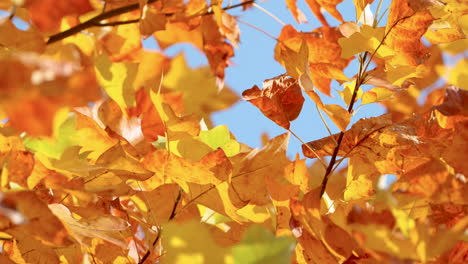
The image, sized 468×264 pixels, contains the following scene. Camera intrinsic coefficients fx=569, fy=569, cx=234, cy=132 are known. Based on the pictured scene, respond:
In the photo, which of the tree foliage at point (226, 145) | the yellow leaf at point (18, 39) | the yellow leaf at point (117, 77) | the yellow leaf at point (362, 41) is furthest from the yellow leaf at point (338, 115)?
the yellow leaf at point (18, 39)

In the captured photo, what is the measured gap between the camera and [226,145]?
0.88 meters

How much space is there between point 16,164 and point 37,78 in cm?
37

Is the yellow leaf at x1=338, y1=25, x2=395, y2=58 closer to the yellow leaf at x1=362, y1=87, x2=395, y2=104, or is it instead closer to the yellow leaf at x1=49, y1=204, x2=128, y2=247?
the yellow leaf at x1=362, y1=87, x2=395, y2=104

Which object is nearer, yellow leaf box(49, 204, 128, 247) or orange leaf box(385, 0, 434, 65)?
yellow leaf box(49, 204, 128, 247)

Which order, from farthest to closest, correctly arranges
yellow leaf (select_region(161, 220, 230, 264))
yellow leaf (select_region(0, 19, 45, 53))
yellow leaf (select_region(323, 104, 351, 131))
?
yellow leaf (select_region(323, 104, 351, 131)), yellow leaf (select_region(0, 19, 45, 53)), yellow leaf (select_region(161, 220, 230, 264))

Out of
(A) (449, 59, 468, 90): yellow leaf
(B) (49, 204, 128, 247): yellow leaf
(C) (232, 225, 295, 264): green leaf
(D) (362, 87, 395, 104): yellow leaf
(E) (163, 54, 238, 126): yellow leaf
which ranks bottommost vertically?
(D) (362, 87, 395, 104): yellow leaf

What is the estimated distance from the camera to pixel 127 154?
29.5 inches

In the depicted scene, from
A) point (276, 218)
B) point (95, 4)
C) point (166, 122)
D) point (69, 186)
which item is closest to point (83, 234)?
point (69, 186)

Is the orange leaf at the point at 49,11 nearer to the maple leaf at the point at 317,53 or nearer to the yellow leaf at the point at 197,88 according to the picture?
the yellow leaf at the point at 197,88

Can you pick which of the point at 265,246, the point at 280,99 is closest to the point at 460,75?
the point at 280,99

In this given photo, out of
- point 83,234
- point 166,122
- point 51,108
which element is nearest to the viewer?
point 51,108

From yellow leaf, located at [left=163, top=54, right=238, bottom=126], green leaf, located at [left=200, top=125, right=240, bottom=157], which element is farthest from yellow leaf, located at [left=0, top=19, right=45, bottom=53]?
green leaf, located at [left=200, top=125, right=240, bottom=157]

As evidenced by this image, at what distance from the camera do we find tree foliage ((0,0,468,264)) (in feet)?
2.17

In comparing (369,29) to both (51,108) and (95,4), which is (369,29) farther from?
(51,108)
